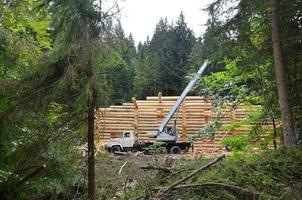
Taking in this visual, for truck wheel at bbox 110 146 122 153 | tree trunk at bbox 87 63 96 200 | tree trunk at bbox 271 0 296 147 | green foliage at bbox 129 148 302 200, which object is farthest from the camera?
truck wheel at bbox 110 146 122 153

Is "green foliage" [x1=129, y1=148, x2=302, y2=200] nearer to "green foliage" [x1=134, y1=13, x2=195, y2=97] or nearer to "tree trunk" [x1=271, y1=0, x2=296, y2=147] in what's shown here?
"tree trunk" [x1=271, y1=0, x2=296, y2=147]

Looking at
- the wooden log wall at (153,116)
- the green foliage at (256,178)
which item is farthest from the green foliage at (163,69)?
the green foliage at (256,178)

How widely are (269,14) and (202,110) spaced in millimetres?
17909

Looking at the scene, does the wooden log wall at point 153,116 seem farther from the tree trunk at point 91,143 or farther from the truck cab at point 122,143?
the tree trunk at point 91,143

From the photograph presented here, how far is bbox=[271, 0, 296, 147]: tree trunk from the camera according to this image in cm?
691

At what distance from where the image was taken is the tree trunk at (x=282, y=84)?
691cm

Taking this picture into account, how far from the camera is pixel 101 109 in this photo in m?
6.03

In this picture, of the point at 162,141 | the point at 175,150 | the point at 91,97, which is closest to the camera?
the point at 91,97

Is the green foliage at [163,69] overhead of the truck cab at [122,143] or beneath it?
overhead

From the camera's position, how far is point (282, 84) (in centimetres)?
701

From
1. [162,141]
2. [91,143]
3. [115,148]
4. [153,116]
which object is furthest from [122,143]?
[91,143]

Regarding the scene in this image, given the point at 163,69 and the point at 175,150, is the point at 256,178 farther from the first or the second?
the point at 163,69

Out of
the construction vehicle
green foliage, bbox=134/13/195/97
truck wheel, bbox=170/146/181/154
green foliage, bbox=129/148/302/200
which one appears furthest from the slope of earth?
green foliage, bbox=134/13/195/97

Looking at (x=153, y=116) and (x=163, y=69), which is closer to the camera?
(x=153, y=116)
